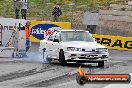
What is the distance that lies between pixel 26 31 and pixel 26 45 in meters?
0.63

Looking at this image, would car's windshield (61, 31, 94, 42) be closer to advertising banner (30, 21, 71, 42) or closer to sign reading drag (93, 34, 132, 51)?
sign reading drag (93, 34, 132, 51)

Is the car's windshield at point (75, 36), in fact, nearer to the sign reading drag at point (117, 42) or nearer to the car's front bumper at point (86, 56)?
the car's front bumper at point (86, 56)

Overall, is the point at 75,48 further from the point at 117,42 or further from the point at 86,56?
the point at 117,42

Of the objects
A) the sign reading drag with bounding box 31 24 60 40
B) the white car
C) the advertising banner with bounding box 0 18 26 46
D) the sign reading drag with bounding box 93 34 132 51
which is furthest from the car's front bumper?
the sign reading drag with bounding box 31 24 60 40

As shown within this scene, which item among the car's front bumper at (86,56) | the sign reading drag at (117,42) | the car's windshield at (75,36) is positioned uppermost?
the car's windshield at (75,36)

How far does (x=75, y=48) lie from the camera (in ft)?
56.9

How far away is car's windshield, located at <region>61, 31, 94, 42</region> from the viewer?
18.4 metres

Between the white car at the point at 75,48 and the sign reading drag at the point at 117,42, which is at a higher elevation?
the white car at the point at 75,48

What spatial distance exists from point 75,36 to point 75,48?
49.9 inches

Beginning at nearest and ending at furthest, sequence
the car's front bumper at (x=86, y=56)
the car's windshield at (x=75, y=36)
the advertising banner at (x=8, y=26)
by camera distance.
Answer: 1. the car's front bumper at (x=86, y=56)
2. the car's windshield at (x=75, y=36)
3. the advertising banner at (x=8, y=26)

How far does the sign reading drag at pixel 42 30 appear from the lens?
29.8 m

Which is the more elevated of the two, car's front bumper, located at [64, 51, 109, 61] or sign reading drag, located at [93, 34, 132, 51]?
car's front bumper, located at [64, 51, 109, 61]

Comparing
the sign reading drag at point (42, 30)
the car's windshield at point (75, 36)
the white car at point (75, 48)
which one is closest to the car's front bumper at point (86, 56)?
the white car at point (75, 48)

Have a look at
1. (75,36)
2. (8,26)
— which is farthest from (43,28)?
(75,36)
